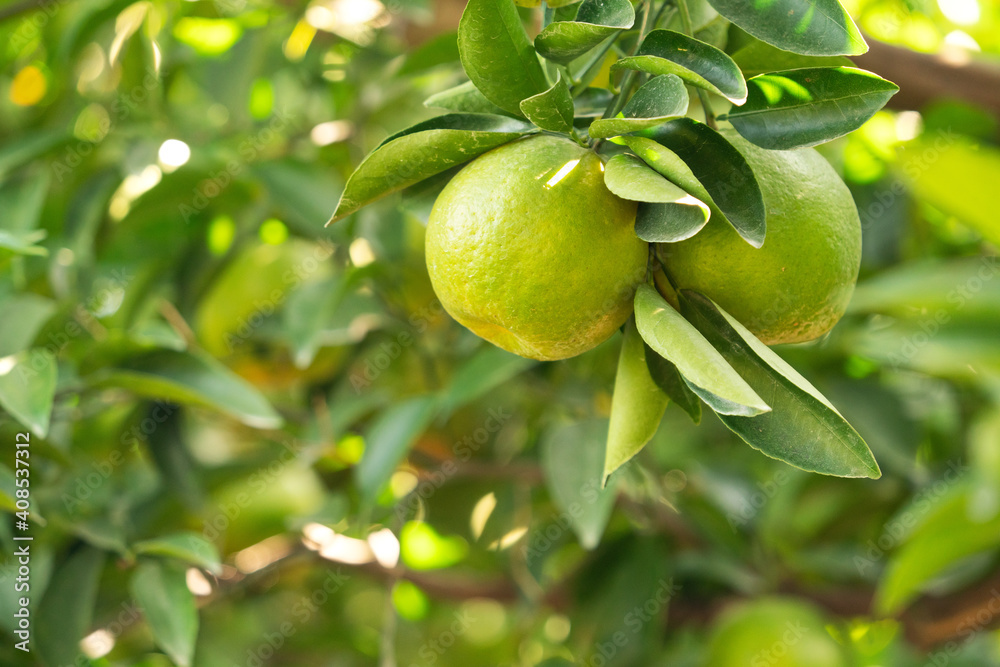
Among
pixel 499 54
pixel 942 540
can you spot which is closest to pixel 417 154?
pixel 499 54

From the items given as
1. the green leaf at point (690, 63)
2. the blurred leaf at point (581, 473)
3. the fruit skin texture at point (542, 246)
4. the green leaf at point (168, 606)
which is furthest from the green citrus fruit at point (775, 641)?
the green leaf at point (690, 63)

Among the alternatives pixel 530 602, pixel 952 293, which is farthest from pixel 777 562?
pixel 952 293

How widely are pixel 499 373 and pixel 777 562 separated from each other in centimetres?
86

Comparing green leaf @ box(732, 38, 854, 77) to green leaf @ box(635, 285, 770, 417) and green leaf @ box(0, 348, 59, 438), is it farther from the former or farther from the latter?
green leaf @ box(0, 348, 59, 438)

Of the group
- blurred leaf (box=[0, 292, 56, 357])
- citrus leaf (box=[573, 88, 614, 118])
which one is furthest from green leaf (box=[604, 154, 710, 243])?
blurred leaf (box=[0, 292, 56, 357])

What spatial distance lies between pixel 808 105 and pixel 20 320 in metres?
0.89

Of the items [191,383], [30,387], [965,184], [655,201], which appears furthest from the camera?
[965,184]

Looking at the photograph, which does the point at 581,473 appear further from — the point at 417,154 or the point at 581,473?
the point at 417,154

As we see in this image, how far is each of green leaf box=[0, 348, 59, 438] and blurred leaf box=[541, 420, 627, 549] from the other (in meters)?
0.55

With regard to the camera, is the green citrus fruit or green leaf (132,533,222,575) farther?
the green citrus fruit

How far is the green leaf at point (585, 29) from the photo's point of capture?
17.7 inches

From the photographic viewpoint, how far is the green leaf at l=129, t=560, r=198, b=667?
0.80m

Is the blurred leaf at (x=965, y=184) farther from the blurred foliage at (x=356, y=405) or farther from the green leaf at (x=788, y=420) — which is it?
the green leaf at (x=788, y=420)

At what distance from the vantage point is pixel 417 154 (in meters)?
0.51
